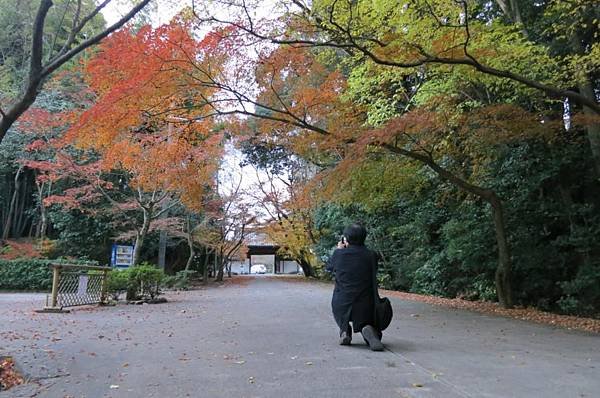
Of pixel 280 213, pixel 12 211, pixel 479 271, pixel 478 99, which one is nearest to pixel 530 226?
pixel 479 271

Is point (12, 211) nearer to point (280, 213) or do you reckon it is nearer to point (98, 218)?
point (98, 218)

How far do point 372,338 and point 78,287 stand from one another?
30.3ft

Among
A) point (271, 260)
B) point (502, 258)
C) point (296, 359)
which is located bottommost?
point (296, 359)

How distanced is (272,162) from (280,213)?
3.70 meters

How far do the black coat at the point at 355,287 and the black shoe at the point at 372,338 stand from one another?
0.09 metres

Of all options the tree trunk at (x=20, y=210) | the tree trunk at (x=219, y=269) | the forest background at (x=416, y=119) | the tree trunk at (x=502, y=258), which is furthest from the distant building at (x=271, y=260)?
the tree trunk at (x=502, y=258)

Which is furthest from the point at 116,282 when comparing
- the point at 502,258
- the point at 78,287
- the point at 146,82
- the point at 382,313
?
the point at 502,258

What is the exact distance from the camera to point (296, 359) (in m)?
5.49

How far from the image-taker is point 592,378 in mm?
4484

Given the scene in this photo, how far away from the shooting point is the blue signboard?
19312mm

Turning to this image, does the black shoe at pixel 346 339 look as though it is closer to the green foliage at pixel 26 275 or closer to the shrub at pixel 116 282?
the shrub at pixel 116 282

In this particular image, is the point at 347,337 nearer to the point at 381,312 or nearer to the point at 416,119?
the point at 381,312

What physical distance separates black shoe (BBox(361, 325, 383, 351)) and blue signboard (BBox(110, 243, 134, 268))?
15352 millimetres

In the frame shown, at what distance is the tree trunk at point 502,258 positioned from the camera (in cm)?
1145
